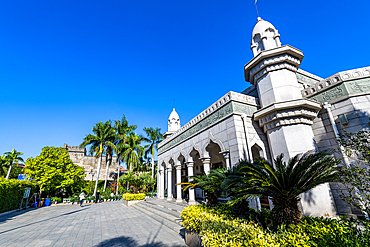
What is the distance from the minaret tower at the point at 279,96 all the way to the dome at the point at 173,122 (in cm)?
1128

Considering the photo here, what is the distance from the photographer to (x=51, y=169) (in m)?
19.0

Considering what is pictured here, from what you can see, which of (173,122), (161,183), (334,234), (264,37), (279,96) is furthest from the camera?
(173,122)

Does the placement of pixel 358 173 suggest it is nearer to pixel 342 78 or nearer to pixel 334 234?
pixel 334 234

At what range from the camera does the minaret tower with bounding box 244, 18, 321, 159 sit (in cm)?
833

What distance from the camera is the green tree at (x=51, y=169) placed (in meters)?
18.6

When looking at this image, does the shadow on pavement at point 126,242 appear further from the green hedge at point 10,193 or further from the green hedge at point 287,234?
the green hedge at point 10,193

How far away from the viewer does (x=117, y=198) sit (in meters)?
22.7

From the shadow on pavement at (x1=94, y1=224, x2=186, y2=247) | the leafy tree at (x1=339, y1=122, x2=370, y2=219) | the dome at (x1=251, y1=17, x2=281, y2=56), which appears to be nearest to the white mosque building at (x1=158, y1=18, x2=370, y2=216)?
the dome at (x1=251, y1=17, x2=281, y2=56)

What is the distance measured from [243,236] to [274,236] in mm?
702

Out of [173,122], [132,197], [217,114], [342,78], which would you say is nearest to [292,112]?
[342,78]

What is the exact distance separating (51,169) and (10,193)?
5413mm

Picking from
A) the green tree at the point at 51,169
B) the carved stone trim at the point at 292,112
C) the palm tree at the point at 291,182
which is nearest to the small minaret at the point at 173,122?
the green tree at the point at 51,169

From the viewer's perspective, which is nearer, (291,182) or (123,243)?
(291,182)

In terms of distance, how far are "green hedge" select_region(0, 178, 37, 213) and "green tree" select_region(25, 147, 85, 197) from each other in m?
2.62
